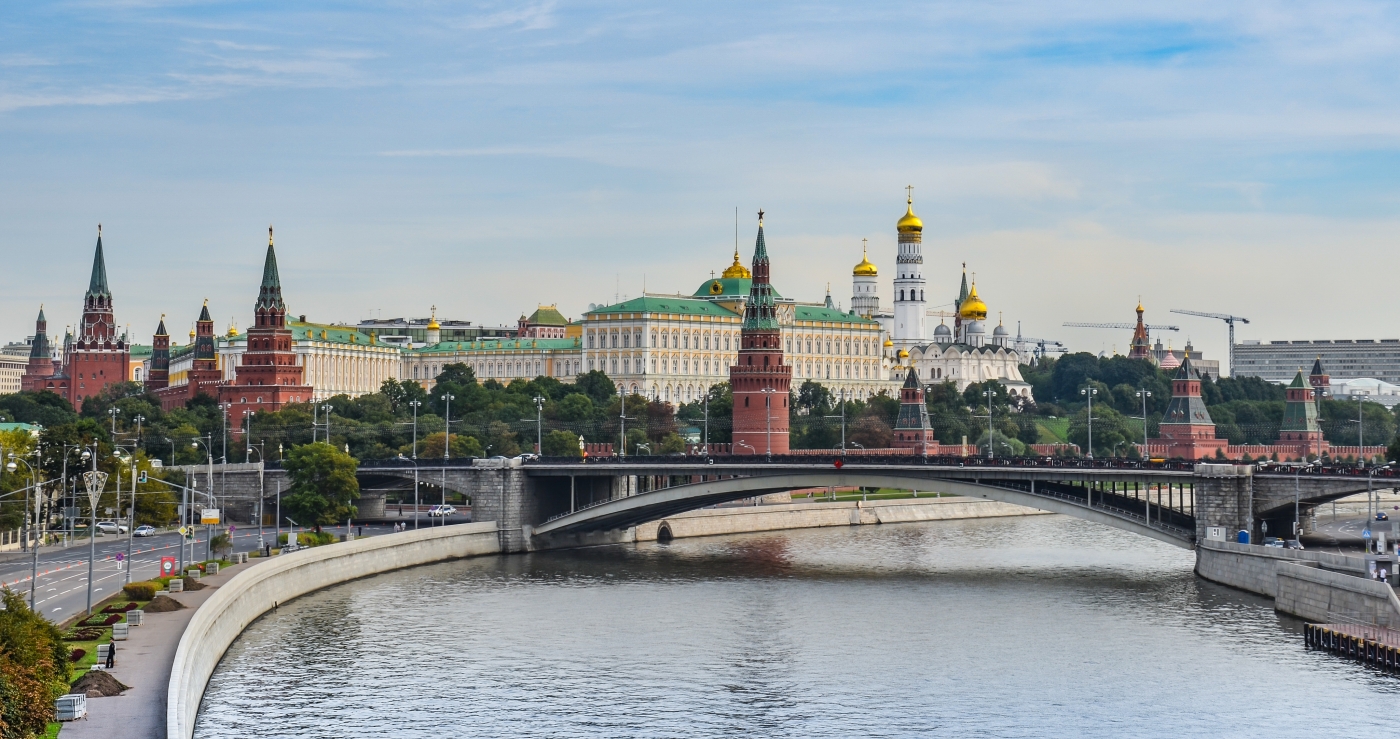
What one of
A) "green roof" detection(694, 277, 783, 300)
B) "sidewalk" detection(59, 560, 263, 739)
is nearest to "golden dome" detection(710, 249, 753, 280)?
"green roof" detection(694, 277, 783, 300)

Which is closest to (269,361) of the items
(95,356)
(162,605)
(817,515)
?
(95,356)

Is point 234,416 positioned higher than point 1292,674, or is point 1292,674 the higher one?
point 234,416

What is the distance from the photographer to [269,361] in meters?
158

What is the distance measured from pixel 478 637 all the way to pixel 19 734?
80.0ft

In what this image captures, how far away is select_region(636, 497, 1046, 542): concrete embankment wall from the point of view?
9706 cm

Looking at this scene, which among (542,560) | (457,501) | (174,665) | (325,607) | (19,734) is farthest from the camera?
(457,501)

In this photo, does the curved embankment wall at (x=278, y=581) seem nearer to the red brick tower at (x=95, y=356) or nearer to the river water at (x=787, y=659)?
the river water at (x=787, y=659)

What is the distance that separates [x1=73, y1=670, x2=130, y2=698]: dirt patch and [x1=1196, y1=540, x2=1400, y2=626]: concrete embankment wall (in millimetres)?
33179

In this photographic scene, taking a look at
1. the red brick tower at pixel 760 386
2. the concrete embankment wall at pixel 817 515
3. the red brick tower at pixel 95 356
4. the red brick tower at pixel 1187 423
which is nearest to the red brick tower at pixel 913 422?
the red brick tower at pixel 760 386

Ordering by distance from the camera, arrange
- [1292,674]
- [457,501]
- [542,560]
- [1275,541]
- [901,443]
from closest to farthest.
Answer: [1292,674]
[1275,541]
[542,560]
[457,501]
[901,443]

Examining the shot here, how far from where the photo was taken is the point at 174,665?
135 feet

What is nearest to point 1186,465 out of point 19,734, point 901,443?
point 19,734

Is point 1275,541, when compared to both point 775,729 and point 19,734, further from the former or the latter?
point 19,734

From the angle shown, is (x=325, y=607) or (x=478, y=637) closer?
(x=478, y=637)
